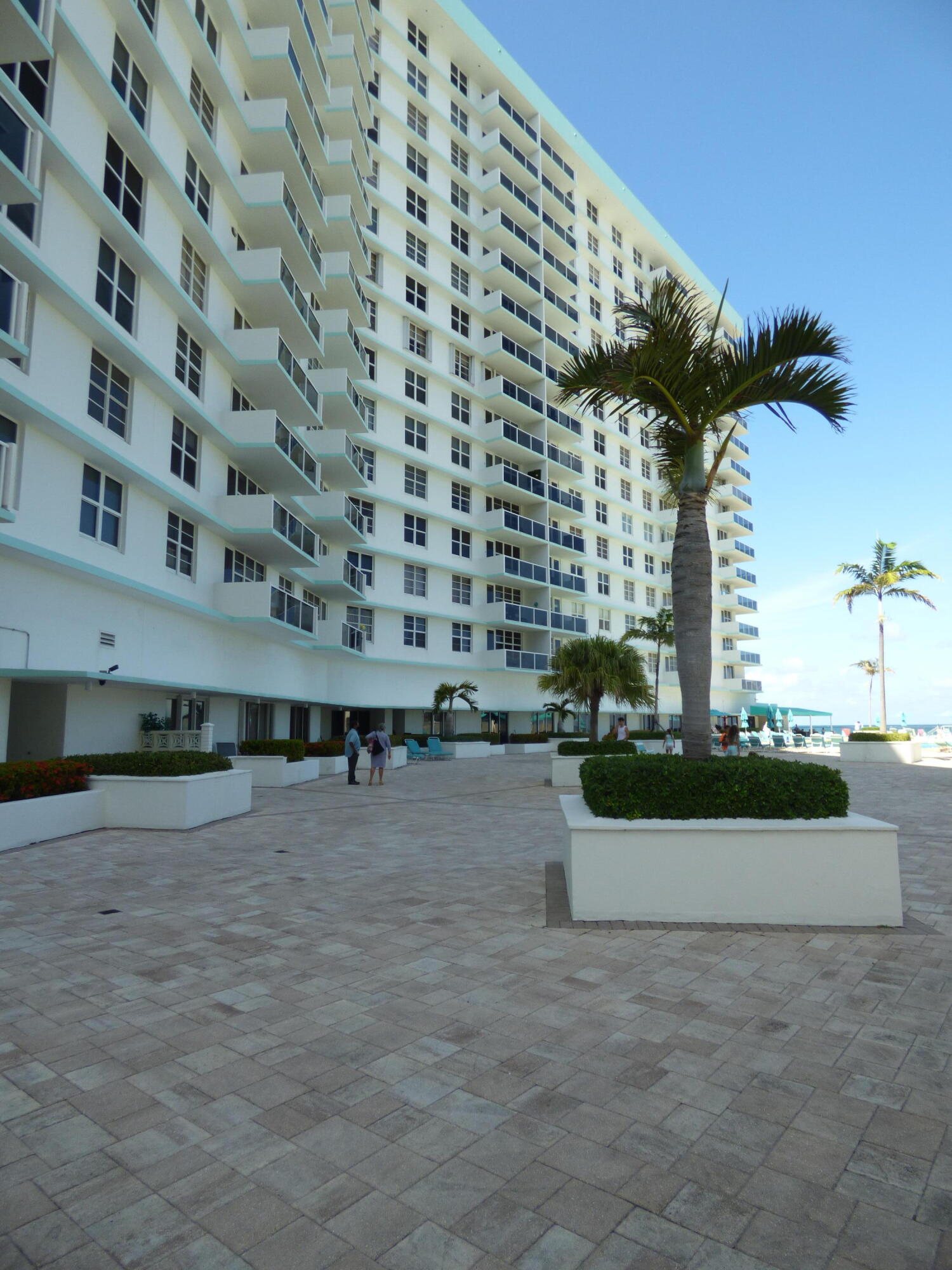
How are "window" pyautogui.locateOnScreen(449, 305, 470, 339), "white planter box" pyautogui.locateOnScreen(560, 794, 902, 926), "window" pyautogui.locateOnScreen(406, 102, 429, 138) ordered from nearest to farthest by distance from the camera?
1. "white planter box" pyautogui.locateOnScreen(560, 794, 902, 926)
2. "window" pyautogui.locateOnScreen(406, 102, 429, 138)
3. "window" pyautogui.locateOnScreen(449, 305, 470, 339)

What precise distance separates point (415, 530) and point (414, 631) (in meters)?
5.08

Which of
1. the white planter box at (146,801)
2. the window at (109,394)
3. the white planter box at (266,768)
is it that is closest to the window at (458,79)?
Answer: the window at (109,394)

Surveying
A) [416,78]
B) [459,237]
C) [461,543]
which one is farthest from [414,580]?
[416,78]

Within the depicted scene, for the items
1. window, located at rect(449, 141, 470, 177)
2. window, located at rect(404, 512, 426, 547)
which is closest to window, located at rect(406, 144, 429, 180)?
window, located at rect(449, 141, 470, 177)

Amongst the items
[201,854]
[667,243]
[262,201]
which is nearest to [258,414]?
[262,201]

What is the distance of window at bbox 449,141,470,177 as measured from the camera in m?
40.7

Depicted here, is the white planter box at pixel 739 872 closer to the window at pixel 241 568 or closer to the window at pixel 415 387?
the window at pixel 241 568

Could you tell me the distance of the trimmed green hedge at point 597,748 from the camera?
19938mm

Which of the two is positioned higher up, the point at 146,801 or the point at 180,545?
the point at 180,545

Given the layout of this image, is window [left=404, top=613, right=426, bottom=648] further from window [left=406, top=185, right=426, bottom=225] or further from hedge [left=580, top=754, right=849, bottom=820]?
hedge [left=580, top=754, right=849, bottom=820]

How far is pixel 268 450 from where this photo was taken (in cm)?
2162

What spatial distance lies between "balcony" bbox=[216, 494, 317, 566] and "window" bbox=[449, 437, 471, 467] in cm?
1726

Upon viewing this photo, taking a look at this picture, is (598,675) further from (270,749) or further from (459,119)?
(459,119)

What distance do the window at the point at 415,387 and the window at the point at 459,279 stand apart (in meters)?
6.11
